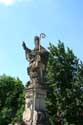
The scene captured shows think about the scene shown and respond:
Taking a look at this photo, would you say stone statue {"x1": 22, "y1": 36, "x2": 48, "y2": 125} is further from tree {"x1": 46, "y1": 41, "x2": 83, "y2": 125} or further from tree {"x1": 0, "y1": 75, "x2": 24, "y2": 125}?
tree {"x1": 0, "y1": 75, "x2": 24, "y2": 125}

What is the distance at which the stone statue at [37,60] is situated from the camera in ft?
60.3

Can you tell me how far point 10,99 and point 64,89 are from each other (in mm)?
8000

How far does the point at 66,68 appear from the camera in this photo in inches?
1409

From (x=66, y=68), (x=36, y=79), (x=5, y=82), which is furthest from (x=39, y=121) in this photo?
(x=5, y=82)

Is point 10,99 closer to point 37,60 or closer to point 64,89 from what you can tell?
point 64,89

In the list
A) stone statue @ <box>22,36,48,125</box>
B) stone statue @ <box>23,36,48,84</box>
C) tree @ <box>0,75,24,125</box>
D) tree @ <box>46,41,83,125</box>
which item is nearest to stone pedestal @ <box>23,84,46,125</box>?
stone statue @ <box>22,36,48,125</box>

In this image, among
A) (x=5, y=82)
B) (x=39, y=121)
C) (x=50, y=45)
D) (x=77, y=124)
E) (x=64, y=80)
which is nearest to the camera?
(x=39, y=121)

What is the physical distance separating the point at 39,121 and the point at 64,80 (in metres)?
18.0

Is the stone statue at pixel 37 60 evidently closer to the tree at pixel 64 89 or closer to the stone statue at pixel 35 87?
the stone statue at pixel 35 87

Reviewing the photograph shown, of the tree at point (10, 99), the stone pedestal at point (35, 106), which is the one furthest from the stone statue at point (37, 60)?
the tree at point (10, 99)

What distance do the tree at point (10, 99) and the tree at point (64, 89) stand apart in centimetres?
515

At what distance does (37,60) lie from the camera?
61.0ft

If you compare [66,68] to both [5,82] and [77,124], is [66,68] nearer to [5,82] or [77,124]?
[77,124]

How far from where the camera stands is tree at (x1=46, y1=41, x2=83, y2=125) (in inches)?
1319
